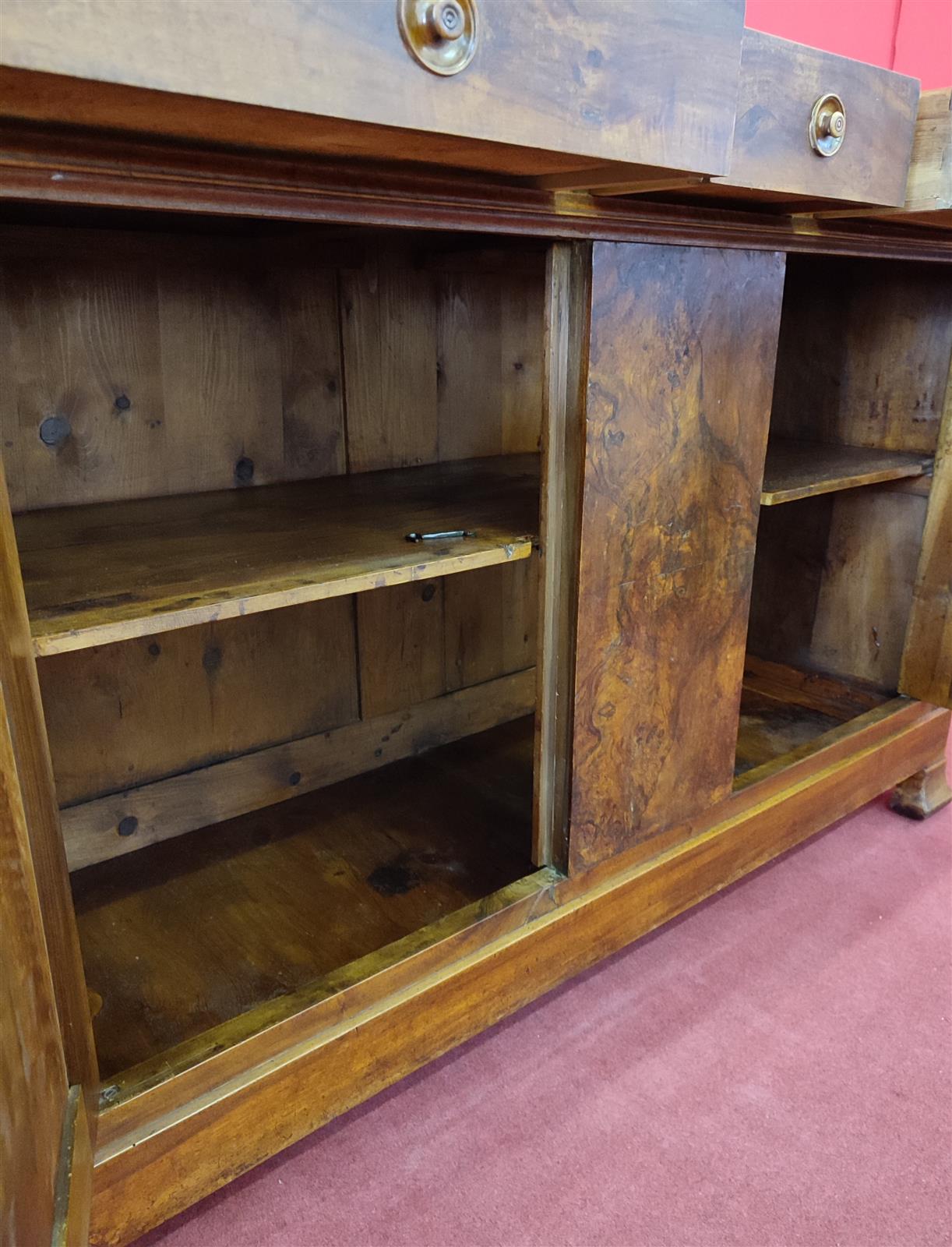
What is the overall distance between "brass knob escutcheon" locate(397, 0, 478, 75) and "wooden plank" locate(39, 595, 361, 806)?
2.96 feet

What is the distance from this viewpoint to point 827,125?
994 millimetres

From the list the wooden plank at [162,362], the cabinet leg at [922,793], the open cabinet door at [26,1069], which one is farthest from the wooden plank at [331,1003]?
the wooden plank at [162,362]

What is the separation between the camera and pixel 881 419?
178 cm

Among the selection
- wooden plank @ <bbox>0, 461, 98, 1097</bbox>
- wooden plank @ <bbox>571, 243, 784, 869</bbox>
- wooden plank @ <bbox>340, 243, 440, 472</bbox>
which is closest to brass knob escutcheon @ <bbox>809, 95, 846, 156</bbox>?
wooden plank @ <bbox>571, 243, 784, 869</bbox>

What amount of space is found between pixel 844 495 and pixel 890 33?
1.23 m

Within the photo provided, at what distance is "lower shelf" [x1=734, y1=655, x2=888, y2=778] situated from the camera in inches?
66.2

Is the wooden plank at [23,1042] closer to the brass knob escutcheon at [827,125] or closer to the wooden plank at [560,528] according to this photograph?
the wooden plank at [560,528]

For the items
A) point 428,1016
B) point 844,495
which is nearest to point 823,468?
point 844,495

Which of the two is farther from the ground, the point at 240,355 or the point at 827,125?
the point at 827,125

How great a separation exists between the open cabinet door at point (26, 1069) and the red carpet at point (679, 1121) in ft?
1.39

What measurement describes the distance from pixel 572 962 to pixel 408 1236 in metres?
0.38

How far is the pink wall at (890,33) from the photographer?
2.12 meters

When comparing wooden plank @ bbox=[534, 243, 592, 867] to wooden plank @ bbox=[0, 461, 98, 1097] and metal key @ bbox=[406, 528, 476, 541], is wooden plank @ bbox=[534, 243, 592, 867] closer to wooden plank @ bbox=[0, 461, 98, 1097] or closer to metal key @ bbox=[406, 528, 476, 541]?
metal key @ bbox=[406, 528, 476, 541]

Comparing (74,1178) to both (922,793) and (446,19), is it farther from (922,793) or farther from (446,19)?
(922,793)
